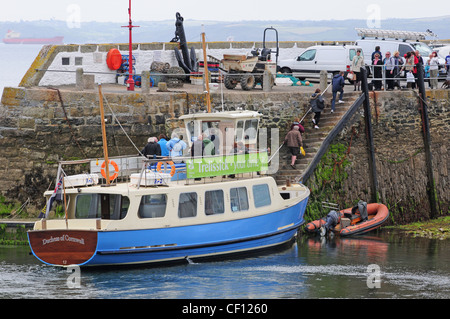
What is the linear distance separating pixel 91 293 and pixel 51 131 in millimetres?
8416

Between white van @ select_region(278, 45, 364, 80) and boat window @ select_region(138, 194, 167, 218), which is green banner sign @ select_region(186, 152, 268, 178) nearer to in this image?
boat window @ select_region(138, 194, 167, 218)

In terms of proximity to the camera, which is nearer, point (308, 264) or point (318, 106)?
point (308, 264)

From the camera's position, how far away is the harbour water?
766 inches

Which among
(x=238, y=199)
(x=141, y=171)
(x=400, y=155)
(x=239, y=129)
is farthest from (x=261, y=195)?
(x=400, y=155)

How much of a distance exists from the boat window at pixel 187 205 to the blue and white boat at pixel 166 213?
0.08 feet

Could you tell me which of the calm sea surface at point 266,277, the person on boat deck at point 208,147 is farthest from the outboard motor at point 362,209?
the person on boat deck at point 208,147

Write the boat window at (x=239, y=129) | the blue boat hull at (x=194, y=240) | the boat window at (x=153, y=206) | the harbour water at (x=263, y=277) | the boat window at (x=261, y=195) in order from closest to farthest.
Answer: the harbour water at (x=263, y=277) < the blue boat hull at (x=194, y=240) < the boat window at (x=153, y=206) < the boat window at (x=261, y=195) < the boat window at (x=239, y=129)

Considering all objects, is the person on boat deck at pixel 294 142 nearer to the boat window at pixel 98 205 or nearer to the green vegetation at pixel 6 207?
the boat window at pixel 98 205

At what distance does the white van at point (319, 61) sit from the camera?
32.8 metres

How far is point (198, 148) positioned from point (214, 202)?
181 centimetres

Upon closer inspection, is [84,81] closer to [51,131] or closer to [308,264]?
[51,131]

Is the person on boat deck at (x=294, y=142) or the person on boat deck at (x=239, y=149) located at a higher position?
the person on boat deck at (x=239, y=149)

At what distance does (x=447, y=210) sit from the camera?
3052cm
